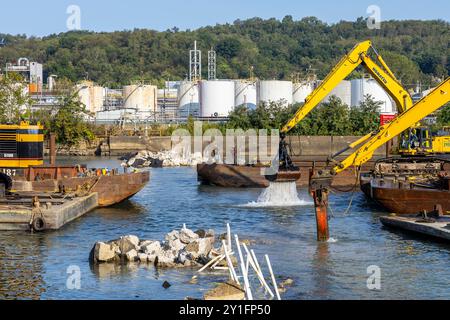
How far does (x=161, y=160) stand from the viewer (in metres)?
90.9

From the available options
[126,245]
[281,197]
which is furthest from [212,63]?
[126,245]

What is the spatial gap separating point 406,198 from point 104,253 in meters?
18.5

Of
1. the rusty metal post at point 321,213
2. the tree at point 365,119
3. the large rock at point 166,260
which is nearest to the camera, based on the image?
the large rock at point 166,260

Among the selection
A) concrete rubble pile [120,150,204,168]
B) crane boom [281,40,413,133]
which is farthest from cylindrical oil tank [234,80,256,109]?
crane boom [281,40,413,133]

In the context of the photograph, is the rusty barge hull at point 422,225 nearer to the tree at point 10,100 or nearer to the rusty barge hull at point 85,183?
the rusty barge hull at point 85,183

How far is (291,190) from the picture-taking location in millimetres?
53562

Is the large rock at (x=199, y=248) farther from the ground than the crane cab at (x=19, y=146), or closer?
closer

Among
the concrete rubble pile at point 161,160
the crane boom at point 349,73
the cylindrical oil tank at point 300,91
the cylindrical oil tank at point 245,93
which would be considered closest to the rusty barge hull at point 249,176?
the crane boom at point 349,73

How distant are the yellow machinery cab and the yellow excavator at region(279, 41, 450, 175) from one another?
1417 cm

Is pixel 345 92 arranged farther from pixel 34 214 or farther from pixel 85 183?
pixel 34 214

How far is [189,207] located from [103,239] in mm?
13808

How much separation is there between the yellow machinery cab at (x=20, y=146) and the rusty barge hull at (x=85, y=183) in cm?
72

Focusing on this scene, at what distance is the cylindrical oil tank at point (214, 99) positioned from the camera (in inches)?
4867
